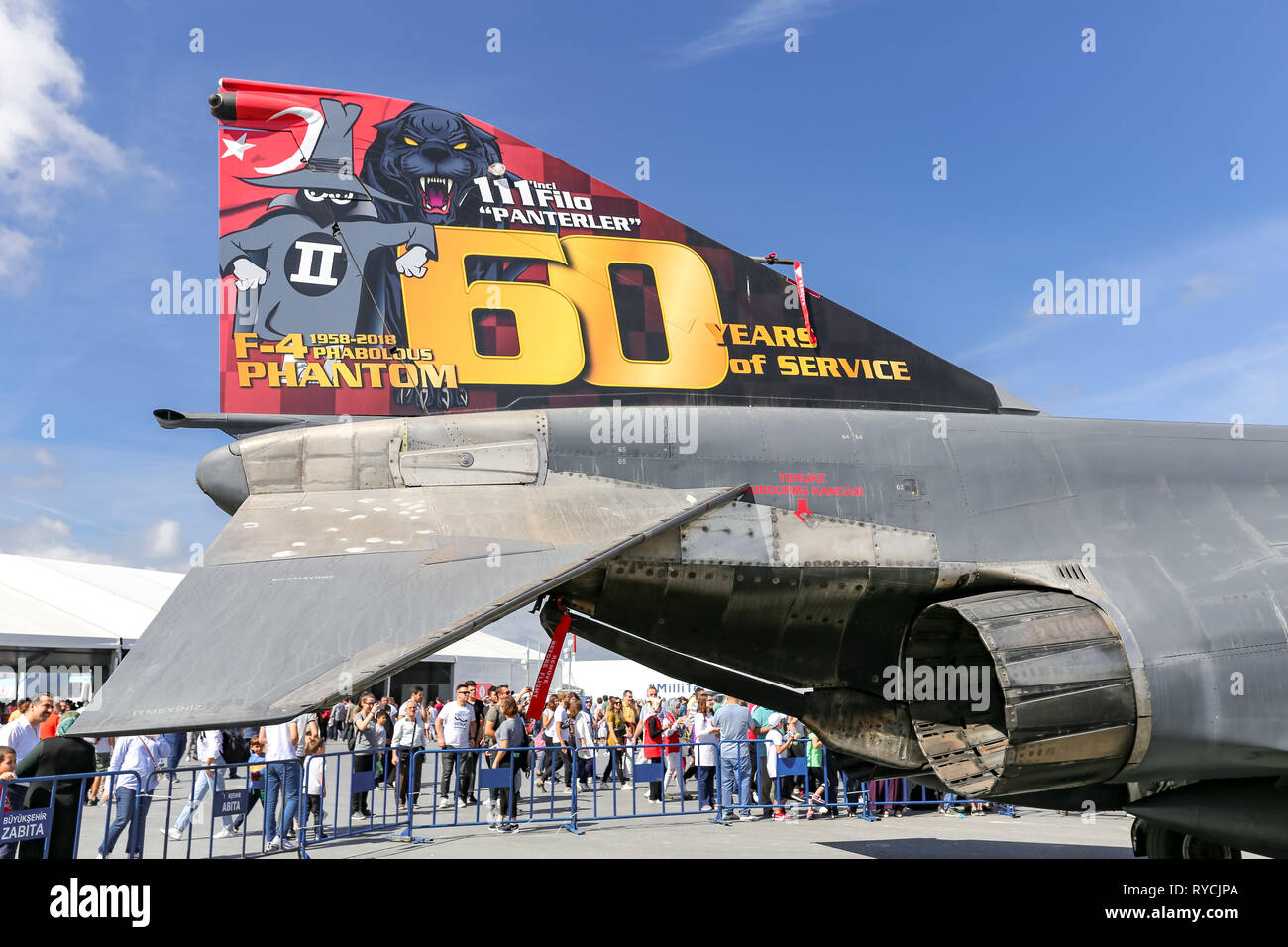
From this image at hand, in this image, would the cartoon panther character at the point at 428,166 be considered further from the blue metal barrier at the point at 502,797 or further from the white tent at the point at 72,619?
the white tent at the point at 72,619

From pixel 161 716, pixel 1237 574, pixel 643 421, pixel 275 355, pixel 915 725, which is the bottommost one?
pixel 915 725

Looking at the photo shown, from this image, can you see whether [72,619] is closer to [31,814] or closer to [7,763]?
[7,763]

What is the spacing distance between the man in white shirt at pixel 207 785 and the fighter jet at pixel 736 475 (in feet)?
14.8

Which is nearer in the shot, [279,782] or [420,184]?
[420,184]

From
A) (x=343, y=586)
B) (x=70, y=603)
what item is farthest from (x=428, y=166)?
(x=70, y=603)

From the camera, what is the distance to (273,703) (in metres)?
3.83

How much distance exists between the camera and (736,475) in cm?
650

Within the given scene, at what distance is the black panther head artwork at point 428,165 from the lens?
6.49 metres

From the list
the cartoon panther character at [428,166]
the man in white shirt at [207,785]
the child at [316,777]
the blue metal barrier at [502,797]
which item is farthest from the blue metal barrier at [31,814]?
the cartoon panther character at [428,166]

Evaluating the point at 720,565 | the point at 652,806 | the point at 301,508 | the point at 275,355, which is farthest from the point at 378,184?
the point at 652,806

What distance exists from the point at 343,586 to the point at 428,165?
327 cm

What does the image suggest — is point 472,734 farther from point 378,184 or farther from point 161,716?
point 161,716

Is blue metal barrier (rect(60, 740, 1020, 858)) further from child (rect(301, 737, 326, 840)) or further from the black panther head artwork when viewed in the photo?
the black panther head artwork

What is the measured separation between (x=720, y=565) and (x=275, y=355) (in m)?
3.28
